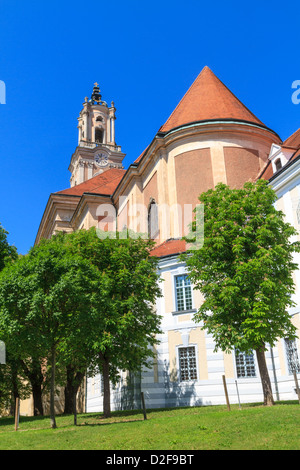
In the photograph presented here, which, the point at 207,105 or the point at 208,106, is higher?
the point at 207,105

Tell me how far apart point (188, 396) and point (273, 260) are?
9521mm

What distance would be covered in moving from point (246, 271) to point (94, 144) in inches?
2391

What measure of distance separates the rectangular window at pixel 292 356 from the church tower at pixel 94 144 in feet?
174

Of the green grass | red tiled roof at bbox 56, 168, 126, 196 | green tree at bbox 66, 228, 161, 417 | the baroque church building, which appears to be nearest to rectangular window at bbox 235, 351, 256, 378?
the baroque church building

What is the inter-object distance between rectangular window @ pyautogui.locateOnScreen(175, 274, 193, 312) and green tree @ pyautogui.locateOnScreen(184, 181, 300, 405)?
5.50 m

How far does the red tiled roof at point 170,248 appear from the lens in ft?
88.9

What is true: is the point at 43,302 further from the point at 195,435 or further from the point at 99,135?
the point at 99,135

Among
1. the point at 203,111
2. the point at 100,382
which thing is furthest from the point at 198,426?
the point at 203,111

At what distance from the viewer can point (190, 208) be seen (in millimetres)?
30516

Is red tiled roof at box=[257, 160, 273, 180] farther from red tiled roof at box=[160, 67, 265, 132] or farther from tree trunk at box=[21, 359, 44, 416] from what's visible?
tree trunk at box=[21, 359, 44, 416]

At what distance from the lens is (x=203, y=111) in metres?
33.7

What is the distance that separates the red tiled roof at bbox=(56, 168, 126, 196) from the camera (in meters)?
47.3

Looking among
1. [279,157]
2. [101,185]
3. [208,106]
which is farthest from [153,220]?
[101,185]

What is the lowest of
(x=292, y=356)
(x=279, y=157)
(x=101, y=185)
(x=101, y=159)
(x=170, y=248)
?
(x=292, y=356)
